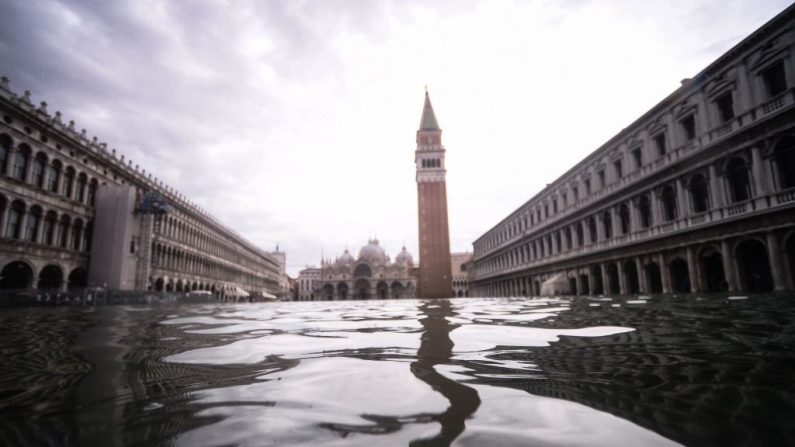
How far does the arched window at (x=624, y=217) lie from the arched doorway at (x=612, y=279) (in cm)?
251

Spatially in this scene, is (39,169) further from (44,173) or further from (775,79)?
(775,79)

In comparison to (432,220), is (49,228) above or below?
below

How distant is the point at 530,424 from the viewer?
3.86ft

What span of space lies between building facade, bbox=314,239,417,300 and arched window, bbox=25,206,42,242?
6214cm

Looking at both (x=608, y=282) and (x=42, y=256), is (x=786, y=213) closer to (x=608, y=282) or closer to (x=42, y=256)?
(x=608, y=282)

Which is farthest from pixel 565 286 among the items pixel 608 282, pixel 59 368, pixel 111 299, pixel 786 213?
pixel 59 368

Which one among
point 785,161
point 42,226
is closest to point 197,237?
point 42,226

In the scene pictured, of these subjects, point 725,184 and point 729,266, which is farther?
point 725,184

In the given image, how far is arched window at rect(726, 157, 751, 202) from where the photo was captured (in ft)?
57.6

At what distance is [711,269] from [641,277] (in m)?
4.03

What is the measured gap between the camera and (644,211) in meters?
24.1

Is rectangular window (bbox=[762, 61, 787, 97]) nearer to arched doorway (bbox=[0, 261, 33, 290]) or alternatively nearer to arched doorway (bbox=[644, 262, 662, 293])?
arched doorway (bbox=[644, 262, 662, 293])

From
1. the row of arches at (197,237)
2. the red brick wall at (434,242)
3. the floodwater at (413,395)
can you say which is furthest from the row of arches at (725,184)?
the red brick wall at (434,242)

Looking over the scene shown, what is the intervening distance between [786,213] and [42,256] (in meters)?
35.1
